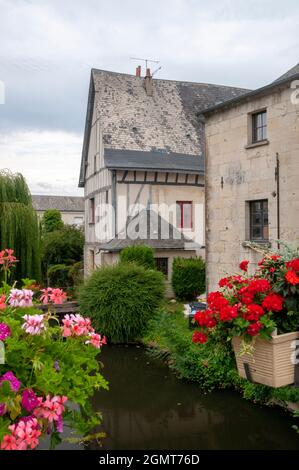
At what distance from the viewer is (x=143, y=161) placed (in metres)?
17.6

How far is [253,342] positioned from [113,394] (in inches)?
261

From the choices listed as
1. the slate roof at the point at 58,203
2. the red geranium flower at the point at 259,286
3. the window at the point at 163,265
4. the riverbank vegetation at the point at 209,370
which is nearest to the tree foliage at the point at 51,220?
the slate roof at the point at 58,203

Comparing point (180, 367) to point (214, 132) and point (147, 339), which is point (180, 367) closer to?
point (147, 339)

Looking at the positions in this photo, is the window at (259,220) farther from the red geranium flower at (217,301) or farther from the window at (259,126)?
the red geranium flower at (217,301)

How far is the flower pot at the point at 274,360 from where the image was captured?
2.97 meters

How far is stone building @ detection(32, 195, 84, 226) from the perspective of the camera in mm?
50125

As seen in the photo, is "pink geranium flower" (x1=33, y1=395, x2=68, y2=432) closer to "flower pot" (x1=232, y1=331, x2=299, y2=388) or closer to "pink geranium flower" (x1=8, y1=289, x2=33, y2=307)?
"pink geranium flower" (x1=8, y1=289, x2=33, y2=307)

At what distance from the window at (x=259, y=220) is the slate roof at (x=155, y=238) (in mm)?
6178

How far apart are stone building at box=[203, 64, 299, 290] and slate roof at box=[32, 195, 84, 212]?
39167 mm

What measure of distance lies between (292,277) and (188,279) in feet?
43.8

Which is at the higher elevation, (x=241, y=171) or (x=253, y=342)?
(x=241, y=171)

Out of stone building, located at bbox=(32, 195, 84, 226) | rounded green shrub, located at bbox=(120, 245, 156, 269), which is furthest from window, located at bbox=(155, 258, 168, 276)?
stone building, located at bbox=(32, 195, 84, 226)

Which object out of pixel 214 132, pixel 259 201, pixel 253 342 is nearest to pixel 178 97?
pixel 214 132
